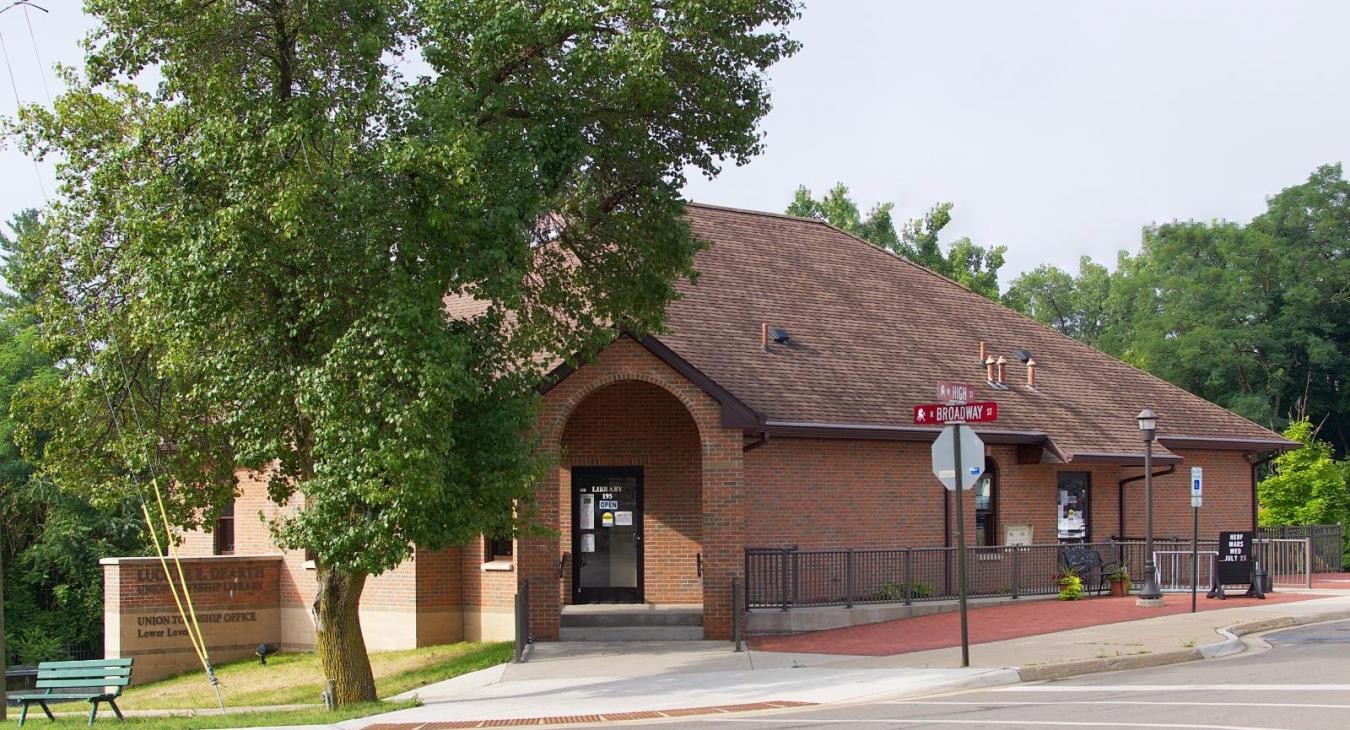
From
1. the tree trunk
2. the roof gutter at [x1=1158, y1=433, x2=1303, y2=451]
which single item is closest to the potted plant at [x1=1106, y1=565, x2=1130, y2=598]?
the roof gutter at [x1=1158, y1=433, x2=1303, y2=451]

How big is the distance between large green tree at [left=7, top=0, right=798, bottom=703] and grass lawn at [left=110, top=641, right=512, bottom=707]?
2.86 meters

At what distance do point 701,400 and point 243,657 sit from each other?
11.4 metres

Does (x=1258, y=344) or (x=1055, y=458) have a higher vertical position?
(x=1258, y=344)

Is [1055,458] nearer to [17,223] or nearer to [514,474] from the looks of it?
[514,474]

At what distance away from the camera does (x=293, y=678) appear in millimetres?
23344

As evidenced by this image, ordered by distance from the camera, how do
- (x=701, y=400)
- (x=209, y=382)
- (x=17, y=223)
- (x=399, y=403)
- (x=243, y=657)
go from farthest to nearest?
(x=17, y=223)
(x=243, y=657)
(x=701, y=400)
(x=209, y=382)
(x=399, y=403)

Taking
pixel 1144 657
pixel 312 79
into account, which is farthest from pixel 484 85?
pixel 1144 657

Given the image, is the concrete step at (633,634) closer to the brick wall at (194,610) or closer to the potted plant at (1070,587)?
the potted plant at (1070,587)

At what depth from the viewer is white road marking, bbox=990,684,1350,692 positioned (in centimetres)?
1388

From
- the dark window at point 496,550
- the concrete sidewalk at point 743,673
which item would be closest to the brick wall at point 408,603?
the dark window at point 496,550

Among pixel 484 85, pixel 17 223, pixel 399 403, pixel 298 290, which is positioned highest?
pixel 17 223

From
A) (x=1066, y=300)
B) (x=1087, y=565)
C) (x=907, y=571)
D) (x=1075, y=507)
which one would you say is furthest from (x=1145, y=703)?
(x=1066, y=300)

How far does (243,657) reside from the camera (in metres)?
26.5

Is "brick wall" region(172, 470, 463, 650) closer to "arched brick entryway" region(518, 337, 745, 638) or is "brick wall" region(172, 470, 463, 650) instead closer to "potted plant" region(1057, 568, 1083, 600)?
"arched brick entryway" region(518, 337, 745, 638)
